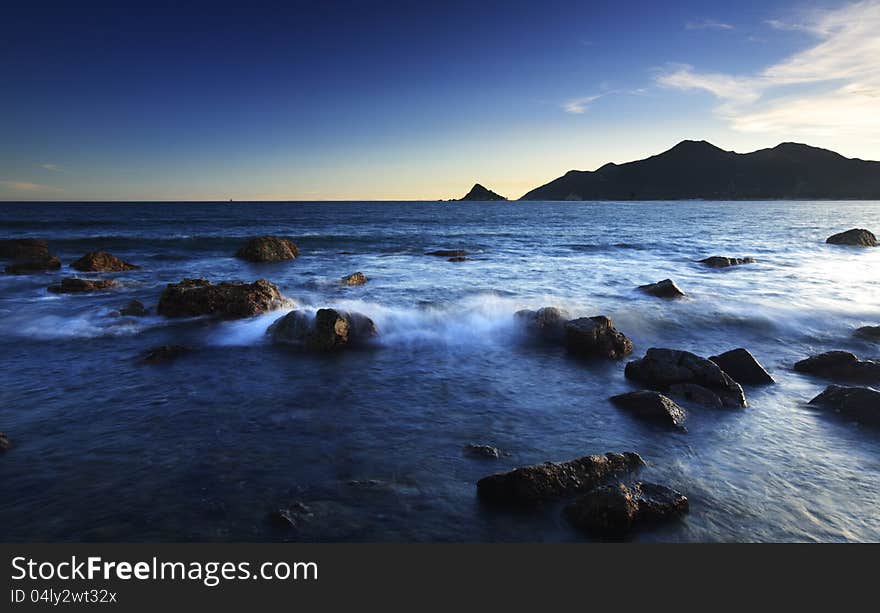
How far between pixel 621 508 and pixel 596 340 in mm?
6211

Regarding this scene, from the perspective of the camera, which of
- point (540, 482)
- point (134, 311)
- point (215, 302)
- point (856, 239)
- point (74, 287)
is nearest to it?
point (540, 482)

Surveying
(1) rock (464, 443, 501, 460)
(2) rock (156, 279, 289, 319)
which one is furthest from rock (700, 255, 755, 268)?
(1) rock (464, 443, 501, 460)

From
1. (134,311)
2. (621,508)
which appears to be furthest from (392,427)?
(134,311)

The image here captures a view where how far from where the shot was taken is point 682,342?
39.3 ft

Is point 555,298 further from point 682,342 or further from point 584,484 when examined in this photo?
point 584,484

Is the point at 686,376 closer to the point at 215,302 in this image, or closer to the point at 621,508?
the point at 621,508

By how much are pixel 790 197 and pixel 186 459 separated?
233351 millimetres

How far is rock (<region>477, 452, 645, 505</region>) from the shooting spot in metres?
5.17

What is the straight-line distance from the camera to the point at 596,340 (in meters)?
10.5

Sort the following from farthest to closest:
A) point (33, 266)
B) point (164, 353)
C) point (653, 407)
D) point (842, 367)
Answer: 1. point (33, 266)
2. point (164, 353)
3. point (842, 367)
4. point (653, 407)

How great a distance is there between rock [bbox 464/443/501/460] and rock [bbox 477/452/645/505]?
80cm

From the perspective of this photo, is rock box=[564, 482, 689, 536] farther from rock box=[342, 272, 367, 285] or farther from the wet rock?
rock box=[342, 272, 367, 285]

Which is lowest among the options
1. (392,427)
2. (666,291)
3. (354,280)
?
(392,427)

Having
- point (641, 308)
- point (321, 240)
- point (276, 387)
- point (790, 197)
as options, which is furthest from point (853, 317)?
Answer: point (790, 197)
